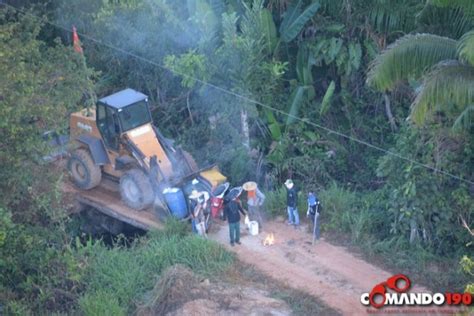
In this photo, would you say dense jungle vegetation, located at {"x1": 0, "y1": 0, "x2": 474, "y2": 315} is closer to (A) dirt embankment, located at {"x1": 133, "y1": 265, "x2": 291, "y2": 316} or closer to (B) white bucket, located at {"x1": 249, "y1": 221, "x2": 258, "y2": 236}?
(A) dirt embankment, located at {"x1": 133, "y1": 265, "x2": 291, "y2": 316}

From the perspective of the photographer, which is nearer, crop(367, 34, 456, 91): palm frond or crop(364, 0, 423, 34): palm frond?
crop(367, 34, 456, 91): palm frond

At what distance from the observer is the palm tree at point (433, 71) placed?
10.8 meters

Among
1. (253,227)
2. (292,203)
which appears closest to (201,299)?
(253,227)

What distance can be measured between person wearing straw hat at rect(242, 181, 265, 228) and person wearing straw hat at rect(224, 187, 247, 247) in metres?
0.31

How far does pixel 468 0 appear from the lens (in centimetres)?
1135

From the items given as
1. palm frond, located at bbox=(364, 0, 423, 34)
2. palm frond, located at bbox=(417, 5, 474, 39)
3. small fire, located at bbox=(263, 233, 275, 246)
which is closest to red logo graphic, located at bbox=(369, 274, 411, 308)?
small fire, located at bbox=(263, 233, 275, 246)

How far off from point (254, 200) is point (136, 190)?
2539mm

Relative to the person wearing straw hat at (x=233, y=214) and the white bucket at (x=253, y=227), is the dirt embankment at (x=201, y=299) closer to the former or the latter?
the person wearing straw hat at (x=233, y=214)

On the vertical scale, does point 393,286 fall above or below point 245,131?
below

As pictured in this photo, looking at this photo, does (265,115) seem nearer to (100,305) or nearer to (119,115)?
(119,115)

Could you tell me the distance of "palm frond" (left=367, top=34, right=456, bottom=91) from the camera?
38.4ft

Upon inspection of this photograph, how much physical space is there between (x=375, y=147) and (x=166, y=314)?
617 cm

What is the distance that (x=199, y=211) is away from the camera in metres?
14.5

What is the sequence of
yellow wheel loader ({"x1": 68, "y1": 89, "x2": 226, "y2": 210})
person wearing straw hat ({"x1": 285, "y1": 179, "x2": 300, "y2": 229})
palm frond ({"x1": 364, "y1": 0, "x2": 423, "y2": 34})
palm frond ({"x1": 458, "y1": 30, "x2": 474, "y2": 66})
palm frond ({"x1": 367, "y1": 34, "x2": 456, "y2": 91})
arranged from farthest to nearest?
palm frond ({"x1": 364, "y1": 0, "x2": 423, "y2": 34})
yellow wheel loader ({"x1": 68, "y1": 89, "x2": 226, "y2": 210})
person wearing straw hat ({"x1": 285, "y1": 179, "x2": 300, "y2": 229})
palm frond ({"x1": 367, "y1": 34, "x2": 456, "y2": 91})
palm frond ({"x1": 458, "y1": 30, "x2": 474, "y2": 66})
